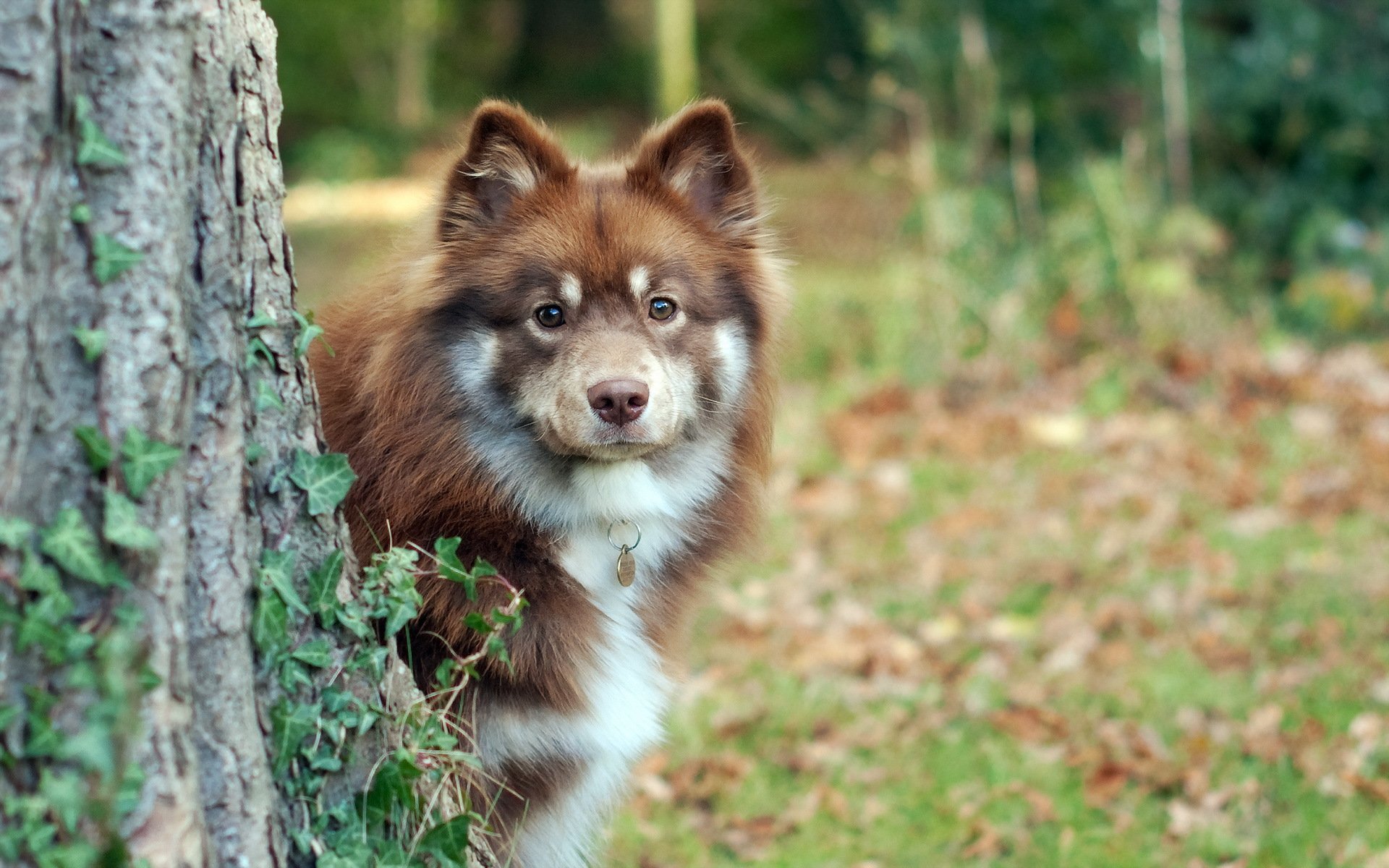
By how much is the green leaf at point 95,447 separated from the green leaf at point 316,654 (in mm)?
535

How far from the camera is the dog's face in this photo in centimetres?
322

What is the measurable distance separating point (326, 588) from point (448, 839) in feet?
1.77

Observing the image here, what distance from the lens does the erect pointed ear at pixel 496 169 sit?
3.30 m

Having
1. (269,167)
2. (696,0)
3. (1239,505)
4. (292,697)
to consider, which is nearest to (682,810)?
(292,697)

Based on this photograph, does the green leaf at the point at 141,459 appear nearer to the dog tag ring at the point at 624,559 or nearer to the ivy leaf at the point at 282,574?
the ivy leaf at the point at 282,574

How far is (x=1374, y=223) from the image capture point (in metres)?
9.82

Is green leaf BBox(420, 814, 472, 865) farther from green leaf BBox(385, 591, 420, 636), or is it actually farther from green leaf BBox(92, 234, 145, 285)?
green leaf BBox(92, 234, 145, 285)

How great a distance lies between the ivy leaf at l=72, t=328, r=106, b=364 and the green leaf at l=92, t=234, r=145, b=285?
0.08 m

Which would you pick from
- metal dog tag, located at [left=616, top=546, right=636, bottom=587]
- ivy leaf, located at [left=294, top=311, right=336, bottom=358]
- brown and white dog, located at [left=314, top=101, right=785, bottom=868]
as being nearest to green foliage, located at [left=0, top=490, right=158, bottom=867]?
ivy leaf, located at [left=294, top=311, right=336, bottom=358]

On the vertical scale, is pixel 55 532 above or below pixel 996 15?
below

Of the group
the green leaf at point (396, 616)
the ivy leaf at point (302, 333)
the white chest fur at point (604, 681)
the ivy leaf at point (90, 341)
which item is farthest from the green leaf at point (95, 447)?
the white chest fur at point (604, 681)

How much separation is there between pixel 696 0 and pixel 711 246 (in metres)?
22.2

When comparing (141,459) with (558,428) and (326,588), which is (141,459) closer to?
(326,588)

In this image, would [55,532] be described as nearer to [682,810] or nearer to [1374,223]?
[682,810]
